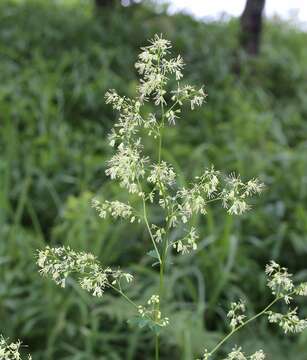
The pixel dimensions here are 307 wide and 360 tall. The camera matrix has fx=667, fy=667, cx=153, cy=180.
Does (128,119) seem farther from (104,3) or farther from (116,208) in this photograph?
(104,3)

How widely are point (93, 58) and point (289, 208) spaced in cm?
239

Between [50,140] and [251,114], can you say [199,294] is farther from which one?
[251,114]

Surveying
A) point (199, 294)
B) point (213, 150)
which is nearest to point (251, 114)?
point (213, 150)

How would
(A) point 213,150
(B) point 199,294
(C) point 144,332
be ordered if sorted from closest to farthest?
(C) point 144,332 < (B) point 199,294 < (A) point 213,150

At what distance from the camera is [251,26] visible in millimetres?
6332

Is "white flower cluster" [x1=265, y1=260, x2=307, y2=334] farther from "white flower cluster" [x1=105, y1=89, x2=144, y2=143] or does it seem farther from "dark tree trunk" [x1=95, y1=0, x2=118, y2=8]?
"dark tree trunk" [x1=95, y1=0, x2=118, y2=8]

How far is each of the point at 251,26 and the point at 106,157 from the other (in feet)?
7.82

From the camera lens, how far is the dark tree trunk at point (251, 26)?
6250 millimetres

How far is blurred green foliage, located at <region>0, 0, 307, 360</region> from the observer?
3.56m

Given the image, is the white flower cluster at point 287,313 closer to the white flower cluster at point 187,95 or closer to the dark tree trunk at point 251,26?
the white flower cluster at point 187,95

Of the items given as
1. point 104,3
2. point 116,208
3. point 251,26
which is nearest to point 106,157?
point 251,26

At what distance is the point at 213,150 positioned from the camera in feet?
16.2

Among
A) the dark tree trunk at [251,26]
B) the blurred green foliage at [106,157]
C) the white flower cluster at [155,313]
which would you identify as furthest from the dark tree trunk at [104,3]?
the white flower cluster at [155,313]

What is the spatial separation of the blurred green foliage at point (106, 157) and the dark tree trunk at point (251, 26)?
0.53ft
